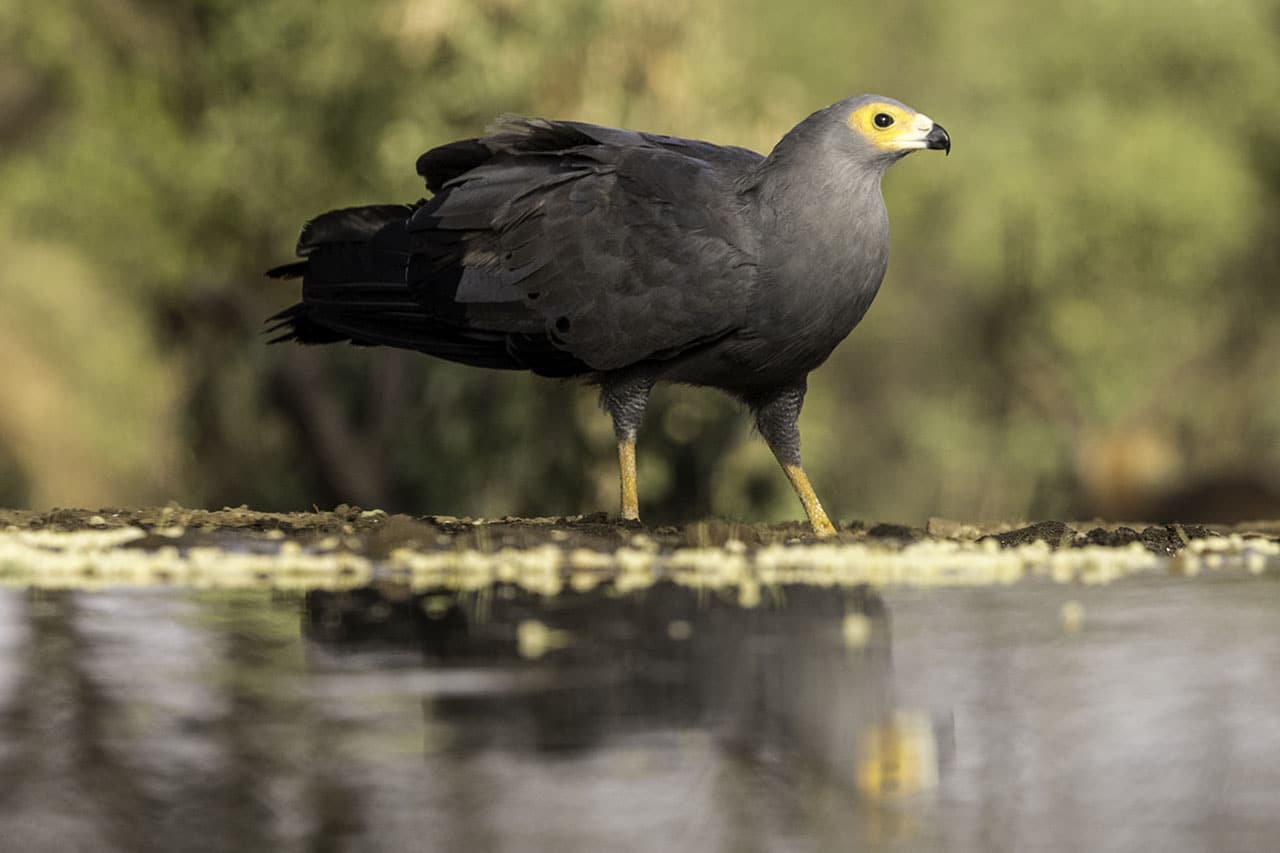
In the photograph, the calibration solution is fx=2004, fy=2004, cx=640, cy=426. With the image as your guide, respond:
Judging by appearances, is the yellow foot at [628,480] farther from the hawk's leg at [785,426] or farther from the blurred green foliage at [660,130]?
the blurred green foliage at [660,130]

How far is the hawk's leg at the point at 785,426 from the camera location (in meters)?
7.60

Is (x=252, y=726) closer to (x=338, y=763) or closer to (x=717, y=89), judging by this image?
(x=338, y=763)

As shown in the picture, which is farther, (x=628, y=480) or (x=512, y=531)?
(x=628, y=480)

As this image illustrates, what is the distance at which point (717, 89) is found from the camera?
13.9 metres

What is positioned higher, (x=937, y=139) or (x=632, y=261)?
(x=937, y=139)

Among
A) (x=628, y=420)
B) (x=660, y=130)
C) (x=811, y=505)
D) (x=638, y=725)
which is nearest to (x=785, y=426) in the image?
(x=811, y=505)

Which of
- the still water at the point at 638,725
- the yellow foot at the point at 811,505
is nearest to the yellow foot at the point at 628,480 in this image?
the yellow foot at the point at 811,505

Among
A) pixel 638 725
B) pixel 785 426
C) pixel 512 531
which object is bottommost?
pixel 638 725

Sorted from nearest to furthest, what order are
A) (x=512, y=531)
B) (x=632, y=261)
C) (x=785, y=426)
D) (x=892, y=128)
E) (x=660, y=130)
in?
(x=512, y=531) < (x=632, y=261) < (x=892, y=128) < (x=785, y=426) < (x=660, y=130)

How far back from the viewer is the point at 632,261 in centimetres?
709

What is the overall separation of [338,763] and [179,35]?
12.5 m

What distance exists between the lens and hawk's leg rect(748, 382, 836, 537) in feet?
24.9

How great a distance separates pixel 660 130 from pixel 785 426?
6.11 m

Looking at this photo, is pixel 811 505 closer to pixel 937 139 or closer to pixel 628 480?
pixel 628 480
